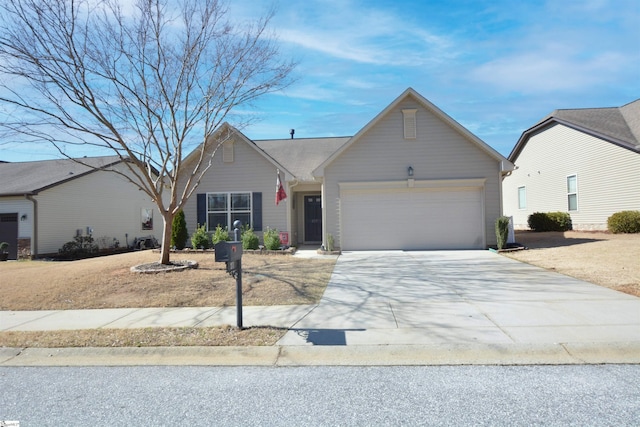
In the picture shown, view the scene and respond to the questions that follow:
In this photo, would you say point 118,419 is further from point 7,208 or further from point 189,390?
point 7,208

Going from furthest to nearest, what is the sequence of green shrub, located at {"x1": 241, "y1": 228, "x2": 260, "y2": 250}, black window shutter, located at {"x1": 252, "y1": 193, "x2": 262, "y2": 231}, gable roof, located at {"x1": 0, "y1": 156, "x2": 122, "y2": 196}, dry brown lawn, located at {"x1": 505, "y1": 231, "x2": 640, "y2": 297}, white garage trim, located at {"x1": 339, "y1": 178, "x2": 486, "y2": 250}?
gable roof, located at {"x1": 0, "y1": 156, "x2": 122, "y2": 196}, black window shutter, located at {"x1": 252, "y1": 193, "x2": 262, "y2": 231}, white garage trim, located at {"x1": 339, "y1": 178, "x2": 486, "y2": 250}, green shrub, located at {"x1": 241, "y1": 228, "x2": 260, "y2": 250}, dry brown lawn, located at {"x1": 505, "y1": 231, "x2": 640, "y2": 297}

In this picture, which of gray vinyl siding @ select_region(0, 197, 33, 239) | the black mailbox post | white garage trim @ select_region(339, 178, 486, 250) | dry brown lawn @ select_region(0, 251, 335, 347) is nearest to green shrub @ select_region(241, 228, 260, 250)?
dry brown lawn @ select_region(0, 251, 335, 347)

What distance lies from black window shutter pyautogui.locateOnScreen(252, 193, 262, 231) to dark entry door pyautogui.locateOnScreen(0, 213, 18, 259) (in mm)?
10403

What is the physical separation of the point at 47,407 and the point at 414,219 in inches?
529

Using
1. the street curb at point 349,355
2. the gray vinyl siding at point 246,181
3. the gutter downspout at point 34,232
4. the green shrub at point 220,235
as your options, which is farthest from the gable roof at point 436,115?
the gutter downspout at point 34,232

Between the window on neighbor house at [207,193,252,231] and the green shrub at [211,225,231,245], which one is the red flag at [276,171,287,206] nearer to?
the window on neighbor house at [207,193,252,231]

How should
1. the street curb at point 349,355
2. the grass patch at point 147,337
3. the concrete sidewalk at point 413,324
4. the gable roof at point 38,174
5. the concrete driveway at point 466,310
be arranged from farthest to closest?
1. the gable roof at point 38,174
2. the grass patch at point 147,337
3. the concrete driveway at point 466,310
4. the concrete sidewalk at point 413,324
5. the street curb at point 349,355

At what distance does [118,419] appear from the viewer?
12.4 ft

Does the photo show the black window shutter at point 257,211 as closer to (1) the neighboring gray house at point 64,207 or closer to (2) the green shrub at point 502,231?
(1) the neighboring gray house at point 64,207

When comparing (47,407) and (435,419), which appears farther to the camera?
(47,407)

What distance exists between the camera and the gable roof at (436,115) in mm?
15422

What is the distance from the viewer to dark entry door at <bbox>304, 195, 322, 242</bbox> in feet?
62.1

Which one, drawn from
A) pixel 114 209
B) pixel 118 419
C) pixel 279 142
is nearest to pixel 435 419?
pixel 118 419

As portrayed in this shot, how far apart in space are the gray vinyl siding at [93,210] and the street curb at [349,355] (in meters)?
15.1
